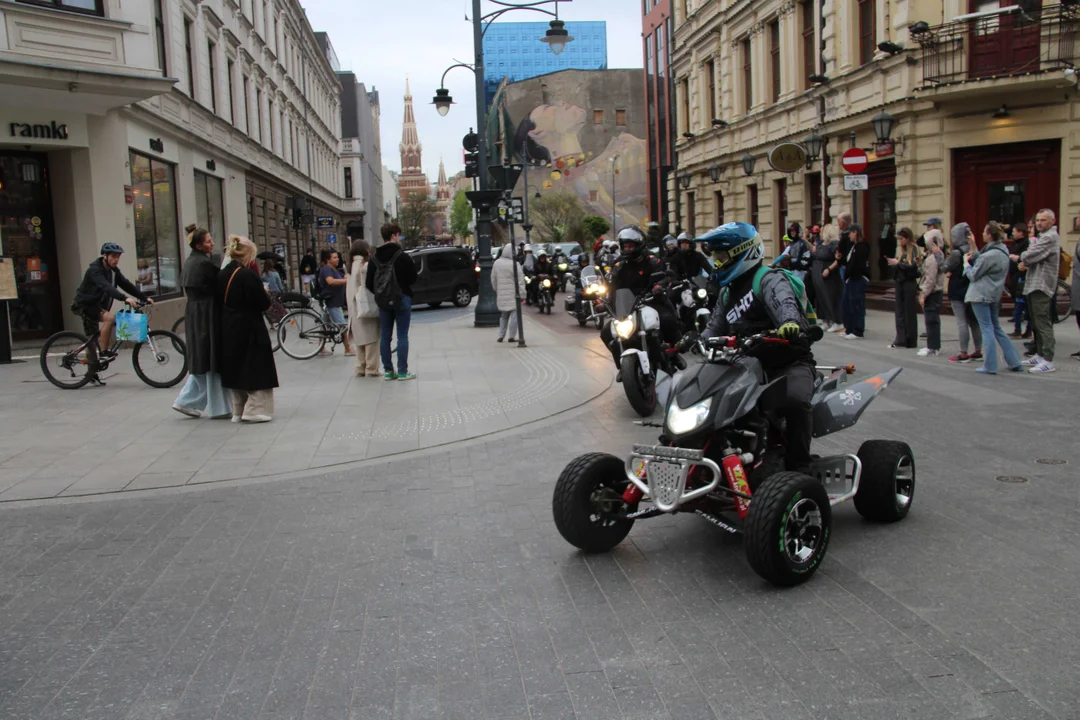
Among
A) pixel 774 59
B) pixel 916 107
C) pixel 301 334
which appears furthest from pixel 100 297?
pixel 774 59

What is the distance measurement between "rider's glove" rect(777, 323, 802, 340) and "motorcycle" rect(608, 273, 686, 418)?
415cm

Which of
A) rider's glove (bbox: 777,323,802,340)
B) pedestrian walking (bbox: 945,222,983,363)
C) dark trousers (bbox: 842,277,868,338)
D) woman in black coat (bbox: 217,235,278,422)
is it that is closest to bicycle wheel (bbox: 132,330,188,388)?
woman in black coat (bbox: 217,235,278,422)

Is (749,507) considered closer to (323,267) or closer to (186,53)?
(323,267)

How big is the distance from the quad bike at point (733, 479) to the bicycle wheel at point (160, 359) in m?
7.78

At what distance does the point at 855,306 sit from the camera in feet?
49.5

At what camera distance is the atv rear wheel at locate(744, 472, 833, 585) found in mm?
4180

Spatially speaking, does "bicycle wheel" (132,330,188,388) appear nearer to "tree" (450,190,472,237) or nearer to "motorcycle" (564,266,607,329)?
"motorcycle" (564,266,607,329)

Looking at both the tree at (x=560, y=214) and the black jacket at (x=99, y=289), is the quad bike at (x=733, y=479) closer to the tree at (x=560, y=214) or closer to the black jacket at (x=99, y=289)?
the black jacket at (x=99, y=289)

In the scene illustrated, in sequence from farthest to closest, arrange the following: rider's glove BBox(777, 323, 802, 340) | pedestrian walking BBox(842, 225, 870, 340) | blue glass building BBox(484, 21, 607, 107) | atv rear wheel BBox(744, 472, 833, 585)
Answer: blue glass building BBox(484, 21, 607, 107), pedestrian walking BBox(842, 225, 870, 340), rider's glove BBox(777, 323, 802, 340), atv rear wheel BBox(744, 472, 833, 585)

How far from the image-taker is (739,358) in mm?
4793

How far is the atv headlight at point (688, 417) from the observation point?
14.9 ft

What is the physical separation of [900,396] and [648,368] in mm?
2528

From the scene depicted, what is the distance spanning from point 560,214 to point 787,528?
65.9 metres

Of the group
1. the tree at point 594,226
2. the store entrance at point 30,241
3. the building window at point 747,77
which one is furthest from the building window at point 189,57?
the tree at point 594,226
